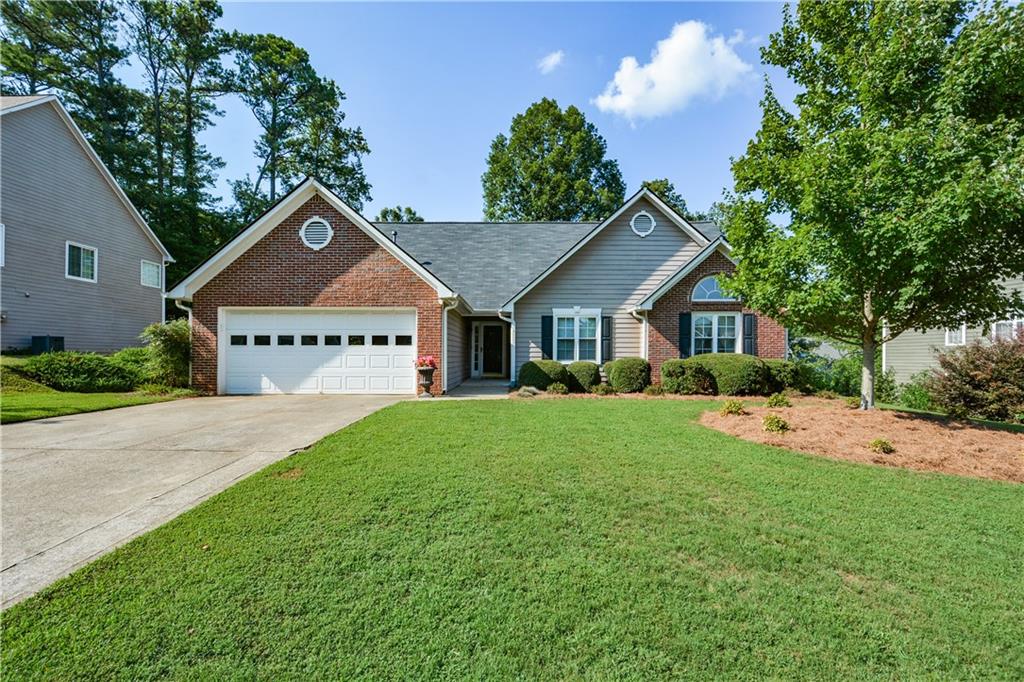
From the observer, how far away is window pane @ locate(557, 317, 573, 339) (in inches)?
592

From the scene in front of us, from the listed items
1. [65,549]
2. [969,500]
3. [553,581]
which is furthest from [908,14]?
[65,549]

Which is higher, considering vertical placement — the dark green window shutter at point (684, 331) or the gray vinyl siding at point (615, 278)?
the gray vinyl siding at point (615, 278)

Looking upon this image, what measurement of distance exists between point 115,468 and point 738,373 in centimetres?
1350

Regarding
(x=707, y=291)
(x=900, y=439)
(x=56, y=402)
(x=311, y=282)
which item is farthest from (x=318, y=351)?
(x=900, y=439)

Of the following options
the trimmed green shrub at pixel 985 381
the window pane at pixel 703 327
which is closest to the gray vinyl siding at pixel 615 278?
the window pane at pixel 703 327

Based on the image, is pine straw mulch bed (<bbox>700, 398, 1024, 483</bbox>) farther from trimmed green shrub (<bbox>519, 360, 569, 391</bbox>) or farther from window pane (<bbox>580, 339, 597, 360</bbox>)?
window pane (<bbox>580, 339, 597, 360</bbox>)

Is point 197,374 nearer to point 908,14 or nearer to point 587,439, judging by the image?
point 587,439

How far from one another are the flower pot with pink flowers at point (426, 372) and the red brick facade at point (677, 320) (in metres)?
7.00

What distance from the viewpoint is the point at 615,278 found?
15.2 m

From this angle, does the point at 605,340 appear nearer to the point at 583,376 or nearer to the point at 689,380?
the point at 583,376

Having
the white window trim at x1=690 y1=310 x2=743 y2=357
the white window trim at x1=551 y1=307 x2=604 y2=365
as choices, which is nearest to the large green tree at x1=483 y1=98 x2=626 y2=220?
the white window trim at x1=551 y1=307 x2=604 y2=365

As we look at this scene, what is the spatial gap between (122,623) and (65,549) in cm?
139

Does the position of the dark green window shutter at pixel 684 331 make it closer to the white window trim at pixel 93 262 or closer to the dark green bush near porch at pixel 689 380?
the dark green bush near porch at pixel 689 380

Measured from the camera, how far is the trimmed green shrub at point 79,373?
12.5 m
